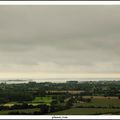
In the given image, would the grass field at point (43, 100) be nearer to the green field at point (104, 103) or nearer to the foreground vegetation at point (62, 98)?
the foreground vegetation at point (62, 98)

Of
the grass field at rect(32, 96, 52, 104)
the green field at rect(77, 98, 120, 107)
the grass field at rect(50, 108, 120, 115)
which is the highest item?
the grass field at rect(32, 96, 52, 104)

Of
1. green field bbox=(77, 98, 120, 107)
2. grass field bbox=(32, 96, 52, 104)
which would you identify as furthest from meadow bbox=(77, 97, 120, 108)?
grass field bbox=(32, 96, 52, 104)

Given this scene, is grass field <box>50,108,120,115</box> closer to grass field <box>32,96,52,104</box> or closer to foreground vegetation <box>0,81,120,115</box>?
foreground vegetation <box>0,81,120,115</box>

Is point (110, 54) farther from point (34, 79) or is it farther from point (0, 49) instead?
point (0, 49)

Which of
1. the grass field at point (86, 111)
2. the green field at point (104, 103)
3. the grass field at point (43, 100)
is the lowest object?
the grass field at point (86, 111)

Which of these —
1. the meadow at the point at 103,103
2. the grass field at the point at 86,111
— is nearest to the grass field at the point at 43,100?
the grass field at the point at 86,111

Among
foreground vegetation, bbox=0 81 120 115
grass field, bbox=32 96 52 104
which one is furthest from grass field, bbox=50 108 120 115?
grass field, bbox=32 96 52 104

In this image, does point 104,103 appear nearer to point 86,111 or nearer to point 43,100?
point 86,111

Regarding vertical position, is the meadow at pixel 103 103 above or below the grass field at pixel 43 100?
below

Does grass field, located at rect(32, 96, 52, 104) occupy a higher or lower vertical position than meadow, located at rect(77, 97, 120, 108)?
higher
